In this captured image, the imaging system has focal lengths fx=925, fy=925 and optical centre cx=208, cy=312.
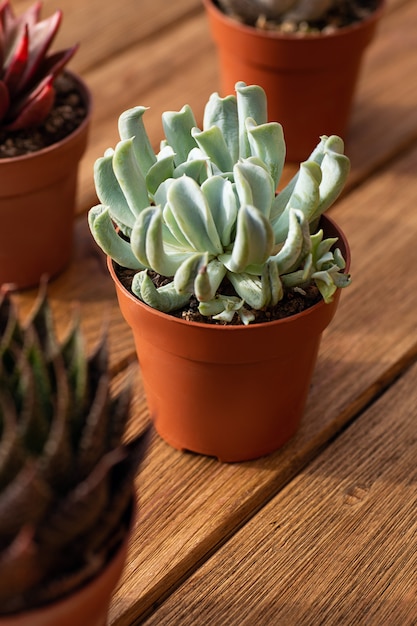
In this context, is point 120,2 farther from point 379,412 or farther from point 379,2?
point 379,412

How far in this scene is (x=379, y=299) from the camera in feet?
3.17

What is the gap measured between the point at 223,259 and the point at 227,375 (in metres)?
0.09

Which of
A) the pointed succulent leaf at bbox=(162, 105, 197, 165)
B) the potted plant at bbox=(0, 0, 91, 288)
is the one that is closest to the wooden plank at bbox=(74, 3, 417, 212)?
the potted plant at bbox=(0, 0, 91, 288)

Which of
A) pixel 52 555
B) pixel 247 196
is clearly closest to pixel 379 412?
pixel 247 196

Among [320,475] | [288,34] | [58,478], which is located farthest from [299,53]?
[58,478]

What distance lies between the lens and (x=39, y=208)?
96cm

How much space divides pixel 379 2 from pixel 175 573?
0.79 m

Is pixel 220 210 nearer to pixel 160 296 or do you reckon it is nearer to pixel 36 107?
pixel 160 296

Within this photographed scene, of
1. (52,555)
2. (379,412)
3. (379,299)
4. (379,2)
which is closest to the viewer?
(52,555)

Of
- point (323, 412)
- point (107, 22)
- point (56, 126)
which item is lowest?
point (323, 412)

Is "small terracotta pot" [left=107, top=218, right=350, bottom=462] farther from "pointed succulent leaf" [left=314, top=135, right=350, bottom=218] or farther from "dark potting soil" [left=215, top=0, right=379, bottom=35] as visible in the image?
"dark potting soil" [left=215, top=0, right=379, bottom=35]

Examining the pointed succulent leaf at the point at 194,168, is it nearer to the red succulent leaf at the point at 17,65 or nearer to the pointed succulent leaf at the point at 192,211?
the pointed succulent leaf at the point at 192,211

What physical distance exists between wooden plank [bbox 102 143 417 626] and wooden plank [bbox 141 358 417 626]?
0.02 m

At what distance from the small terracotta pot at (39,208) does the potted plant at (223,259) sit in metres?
0.21
